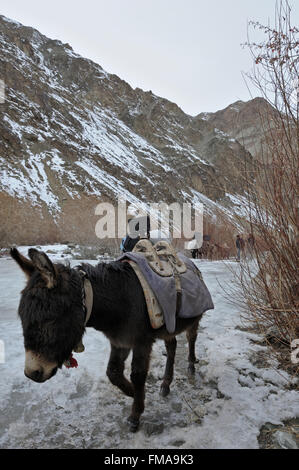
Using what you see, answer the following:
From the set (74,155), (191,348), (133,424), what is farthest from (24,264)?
(74,155)

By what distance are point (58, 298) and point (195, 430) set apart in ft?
4.49

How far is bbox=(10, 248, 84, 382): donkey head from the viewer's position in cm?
161

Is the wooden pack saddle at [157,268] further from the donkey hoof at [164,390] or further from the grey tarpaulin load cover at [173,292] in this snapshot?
the donkey hoof at [164,390]

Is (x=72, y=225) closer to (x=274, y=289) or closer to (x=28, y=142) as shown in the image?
(x=28, y=142)

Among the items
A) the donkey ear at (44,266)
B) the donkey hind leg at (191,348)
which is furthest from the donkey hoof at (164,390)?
the donkey ear at (44,266)

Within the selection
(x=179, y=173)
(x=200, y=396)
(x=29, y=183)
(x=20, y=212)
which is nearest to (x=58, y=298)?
(x=200, y=396)

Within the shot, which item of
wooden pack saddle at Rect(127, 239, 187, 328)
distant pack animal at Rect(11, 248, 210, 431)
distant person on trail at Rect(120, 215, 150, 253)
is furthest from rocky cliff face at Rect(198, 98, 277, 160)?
distant person on trail at Rect(120, 215, 150, 253)

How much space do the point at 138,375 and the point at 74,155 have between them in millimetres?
33086

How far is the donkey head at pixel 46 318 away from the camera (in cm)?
161

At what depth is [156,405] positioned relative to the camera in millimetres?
2354

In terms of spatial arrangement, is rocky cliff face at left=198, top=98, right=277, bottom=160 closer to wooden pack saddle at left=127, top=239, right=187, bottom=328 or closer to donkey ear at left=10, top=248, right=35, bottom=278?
wooden pack saddle at left=127, top=239, right=187, bottom=328

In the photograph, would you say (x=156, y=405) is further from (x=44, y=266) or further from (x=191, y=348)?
(x=44, y=266)

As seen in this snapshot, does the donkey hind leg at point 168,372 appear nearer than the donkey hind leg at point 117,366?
No

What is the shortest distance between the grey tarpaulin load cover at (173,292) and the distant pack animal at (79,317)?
0.33 ft
